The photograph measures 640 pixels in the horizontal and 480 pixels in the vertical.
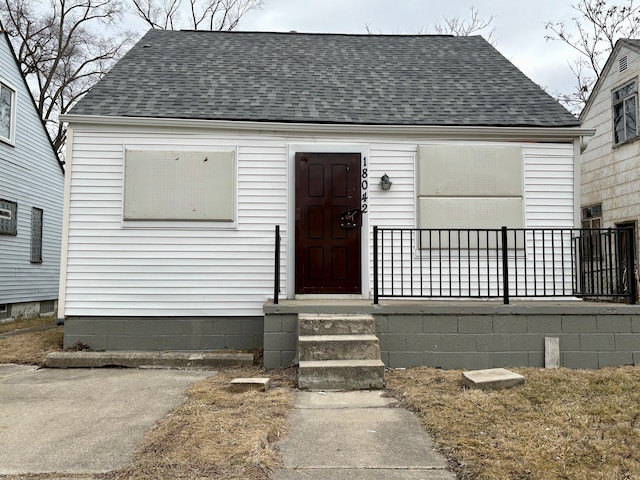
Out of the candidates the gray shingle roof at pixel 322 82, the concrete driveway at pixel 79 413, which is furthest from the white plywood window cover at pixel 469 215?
the concrete driveway at pixel 79 413

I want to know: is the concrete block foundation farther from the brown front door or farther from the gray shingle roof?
the gray shingle roof

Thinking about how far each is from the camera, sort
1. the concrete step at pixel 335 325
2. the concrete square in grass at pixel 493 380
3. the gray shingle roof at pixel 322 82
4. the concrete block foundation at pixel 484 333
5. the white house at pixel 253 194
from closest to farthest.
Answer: the concrete square in grass at pixel 493 380, the concrete step at pixel 335 325, the concrete block foundation at pixel 484 333, the white house at pixel 253 194, the gray shingle roof at pixel 322 82

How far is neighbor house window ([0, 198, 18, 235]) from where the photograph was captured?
31.4 ft

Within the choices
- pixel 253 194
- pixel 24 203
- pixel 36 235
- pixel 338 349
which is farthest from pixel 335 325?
pixel 36 235

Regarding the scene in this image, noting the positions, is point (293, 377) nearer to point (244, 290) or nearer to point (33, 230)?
point (244, 290)

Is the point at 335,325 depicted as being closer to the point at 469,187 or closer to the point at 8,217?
the point at 469,187

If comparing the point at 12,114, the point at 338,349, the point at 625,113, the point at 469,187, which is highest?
the point at 12,114

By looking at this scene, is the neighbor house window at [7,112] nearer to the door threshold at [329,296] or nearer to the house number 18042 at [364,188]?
the door threshold at [329,296]

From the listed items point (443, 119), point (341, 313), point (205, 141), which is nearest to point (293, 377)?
point (341, 313)

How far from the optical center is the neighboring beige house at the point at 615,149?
8.68 m

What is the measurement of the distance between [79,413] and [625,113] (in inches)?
400

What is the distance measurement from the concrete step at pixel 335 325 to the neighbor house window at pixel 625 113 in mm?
7113

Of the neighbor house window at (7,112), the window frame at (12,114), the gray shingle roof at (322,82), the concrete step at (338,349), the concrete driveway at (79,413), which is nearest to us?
the concrete driveway at (79,413)

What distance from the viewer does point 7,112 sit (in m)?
9.71
